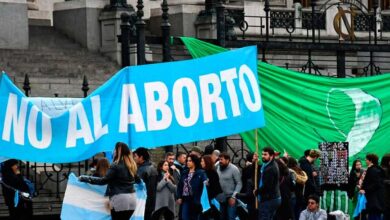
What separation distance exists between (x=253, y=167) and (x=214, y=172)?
67 centimetres

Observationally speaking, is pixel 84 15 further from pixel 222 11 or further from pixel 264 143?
pixel 264 143

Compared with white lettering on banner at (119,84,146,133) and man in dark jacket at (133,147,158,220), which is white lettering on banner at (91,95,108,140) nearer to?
white lettering on banner at (119,84,146,133)

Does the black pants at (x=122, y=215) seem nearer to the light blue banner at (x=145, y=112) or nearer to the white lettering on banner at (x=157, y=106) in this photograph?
the light blue banner at (x=145, y=112)

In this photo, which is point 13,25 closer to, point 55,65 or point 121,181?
point 55,65

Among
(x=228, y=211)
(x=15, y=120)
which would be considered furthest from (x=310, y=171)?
(x=15, y=120)

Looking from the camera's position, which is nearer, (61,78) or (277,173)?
(277,173)

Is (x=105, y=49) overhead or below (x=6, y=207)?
overhead

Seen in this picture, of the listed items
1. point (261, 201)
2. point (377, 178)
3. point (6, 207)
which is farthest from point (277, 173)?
point (6, 207)

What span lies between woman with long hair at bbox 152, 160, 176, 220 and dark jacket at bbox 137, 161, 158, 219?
0.49 meters

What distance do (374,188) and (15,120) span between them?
22.1 ft

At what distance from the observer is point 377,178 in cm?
2953

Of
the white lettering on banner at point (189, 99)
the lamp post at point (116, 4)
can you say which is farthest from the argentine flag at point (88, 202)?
the lamp post at point (116, 4)

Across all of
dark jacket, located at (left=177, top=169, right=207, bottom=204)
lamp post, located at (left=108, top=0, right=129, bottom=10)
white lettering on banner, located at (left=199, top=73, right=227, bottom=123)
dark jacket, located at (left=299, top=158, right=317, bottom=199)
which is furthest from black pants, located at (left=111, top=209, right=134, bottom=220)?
lamp post, located at (left=108, top=0, right=129, bottom=10)

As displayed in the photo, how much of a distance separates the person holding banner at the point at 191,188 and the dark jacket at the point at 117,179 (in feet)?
9.54
